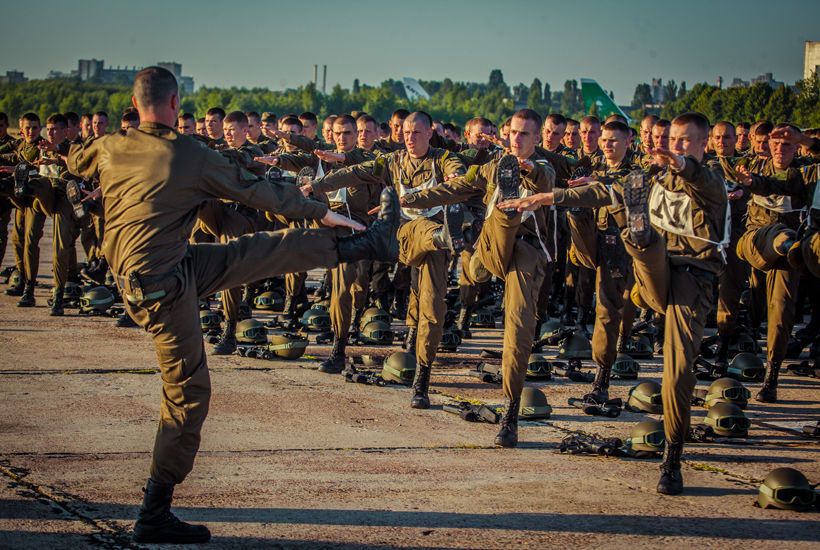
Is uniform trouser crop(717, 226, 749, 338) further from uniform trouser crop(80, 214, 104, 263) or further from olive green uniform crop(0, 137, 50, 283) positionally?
uniform trouser crop(80, 214, 104, 263)

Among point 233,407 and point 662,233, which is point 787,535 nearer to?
point 662,233

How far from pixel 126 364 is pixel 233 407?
2.18 m

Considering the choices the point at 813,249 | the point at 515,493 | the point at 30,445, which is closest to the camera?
the point at 515,493

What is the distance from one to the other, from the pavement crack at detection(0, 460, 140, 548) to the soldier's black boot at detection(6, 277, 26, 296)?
8965 mm

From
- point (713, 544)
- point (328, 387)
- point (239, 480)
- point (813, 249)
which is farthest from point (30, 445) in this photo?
point (813, 249)

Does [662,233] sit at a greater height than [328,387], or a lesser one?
greater

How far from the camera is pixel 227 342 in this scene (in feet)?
39.0

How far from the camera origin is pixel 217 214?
40.1 feet

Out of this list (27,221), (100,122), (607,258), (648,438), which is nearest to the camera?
(648,438)

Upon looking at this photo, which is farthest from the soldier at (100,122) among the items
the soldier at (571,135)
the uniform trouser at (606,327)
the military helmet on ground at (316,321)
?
the uniform trouser at (606,327)

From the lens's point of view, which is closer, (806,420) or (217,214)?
(806,420)

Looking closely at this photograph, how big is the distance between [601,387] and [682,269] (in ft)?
8.24

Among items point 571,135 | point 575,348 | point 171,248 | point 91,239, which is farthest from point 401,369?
point 91,239

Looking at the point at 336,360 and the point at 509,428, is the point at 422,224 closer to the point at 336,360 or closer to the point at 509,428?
the point at 336,360
